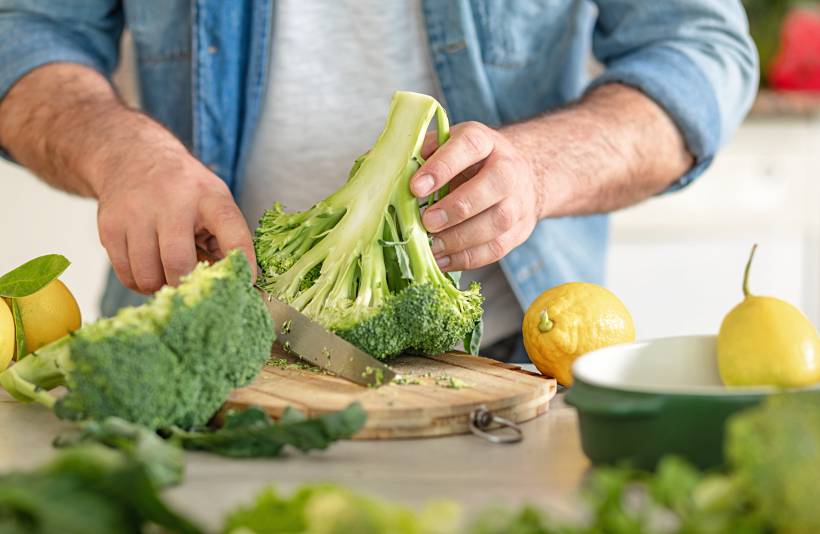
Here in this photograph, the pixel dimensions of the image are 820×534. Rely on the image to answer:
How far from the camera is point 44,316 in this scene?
1225 millimetres

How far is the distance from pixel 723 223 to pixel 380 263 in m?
2.25

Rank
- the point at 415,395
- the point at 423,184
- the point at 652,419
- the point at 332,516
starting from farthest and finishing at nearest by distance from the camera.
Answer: the point at 423,184, the point at 415,395, the point at 652,419, the point at 332,516

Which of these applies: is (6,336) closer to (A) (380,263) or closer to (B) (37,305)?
(B) (37,305)

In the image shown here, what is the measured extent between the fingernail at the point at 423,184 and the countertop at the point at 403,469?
0.30 metres

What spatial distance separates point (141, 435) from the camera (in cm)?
82

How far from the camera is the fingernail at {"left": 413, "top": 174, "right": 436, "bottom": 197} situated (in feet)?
3.77

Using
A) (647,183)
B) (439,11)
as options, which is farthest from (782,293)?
(439,11)

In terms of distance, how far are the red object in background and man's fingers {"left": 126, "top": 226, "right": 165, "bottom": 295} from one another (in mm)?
2703

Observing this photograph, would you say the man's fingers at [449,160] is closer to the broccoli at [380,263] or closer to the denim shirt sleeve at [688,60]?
the broccoli at [380,263]

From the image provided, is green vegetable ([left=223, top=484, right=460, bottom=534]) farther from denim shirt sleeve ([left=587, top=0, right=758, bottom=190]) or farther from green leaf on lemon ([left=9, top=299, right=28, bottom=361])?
denim shirt sleeve ([left=587, top=0, right=758, bottom=190])

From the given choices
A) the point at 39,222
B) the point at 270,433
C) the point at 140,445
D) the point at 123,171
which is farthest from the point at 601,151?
the point at 39,222

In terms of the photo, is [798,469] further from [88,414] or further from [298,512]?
[88,414]

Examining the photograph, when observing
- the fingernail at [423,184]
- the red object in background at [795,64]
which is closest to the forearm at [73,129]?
the fingernail at [423,184]

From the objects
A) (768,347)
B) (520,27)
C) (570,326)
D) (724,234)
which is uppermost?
(520,27)
